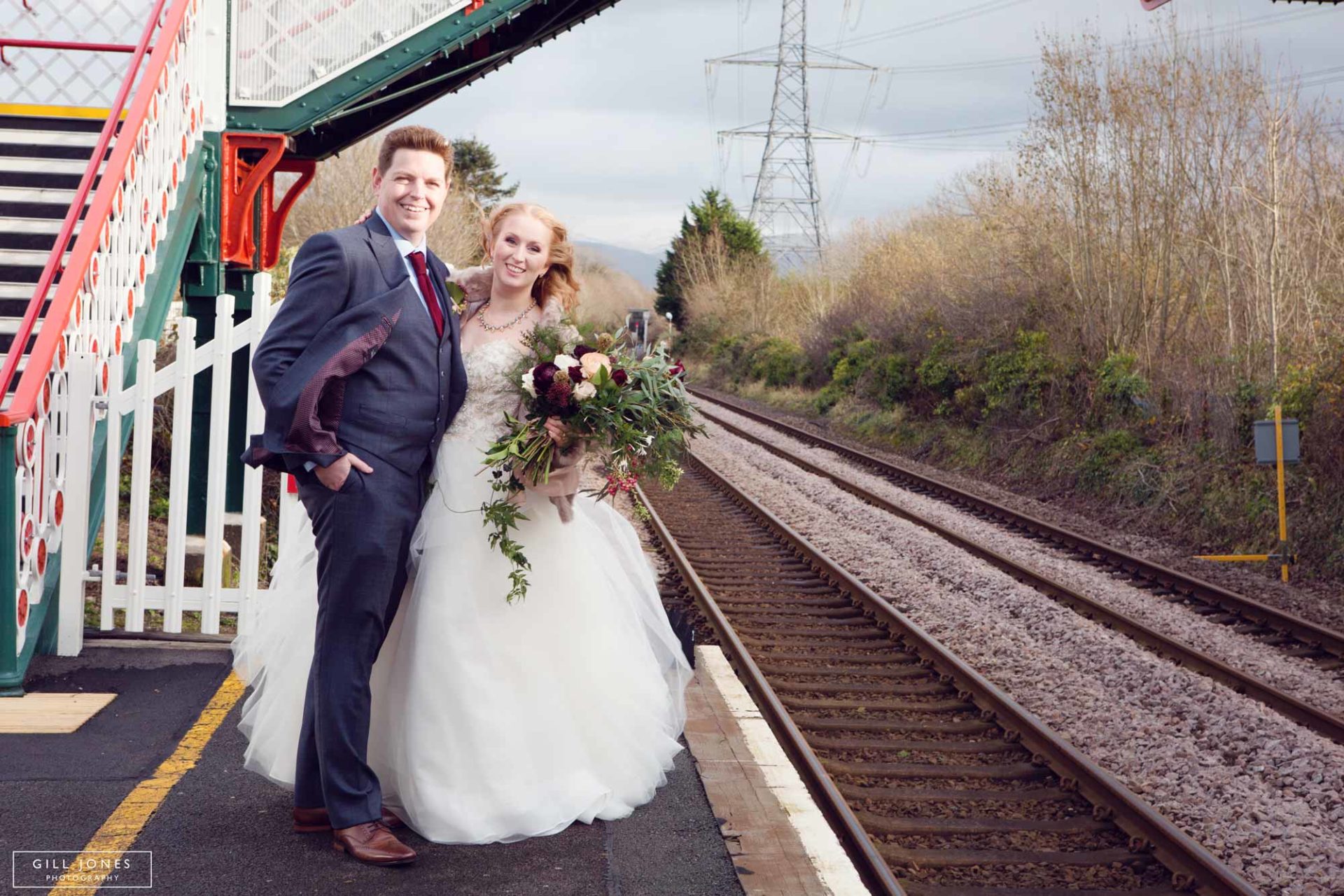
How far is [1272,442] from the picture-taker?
11.3m

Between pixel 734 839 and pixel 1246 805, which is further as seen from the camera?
pixel 1246 805

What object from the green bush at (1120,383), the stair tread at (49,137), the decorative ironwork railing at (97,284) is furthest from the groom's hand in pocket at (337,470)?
the green bush at (1120,383)

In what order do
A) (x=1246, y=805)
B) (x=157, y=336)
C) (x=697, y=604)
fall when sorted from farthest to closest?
1. (x=697, y=604)
2. (x=157, y=336)
3. (x=1246, y=805)

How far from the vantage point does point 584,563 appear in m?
4.18

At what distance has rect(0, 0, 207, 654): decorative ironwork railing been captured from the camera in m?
5.13

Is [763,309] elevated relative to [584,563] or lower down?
elevated

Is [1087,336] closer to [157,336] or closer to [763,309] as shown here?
[157,336]

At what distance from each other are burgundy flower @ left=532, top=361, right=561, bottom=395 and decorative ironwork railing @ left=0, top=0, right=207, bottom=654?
95.7 inches

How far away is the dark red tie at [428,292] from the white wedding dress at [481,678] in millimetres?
200

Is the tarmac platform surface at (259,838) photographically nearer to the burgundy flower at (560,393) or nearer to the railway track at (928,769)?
the railway track at (928,769)

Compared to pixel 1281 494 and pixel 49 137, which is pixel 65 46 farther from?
pixel 1281 494

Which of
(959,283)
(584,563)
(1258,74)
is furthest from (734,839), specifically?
(959,283)

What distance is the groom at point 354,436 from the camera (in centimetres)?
351

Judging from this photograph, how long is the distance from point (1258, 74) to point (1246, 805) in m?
11.8
